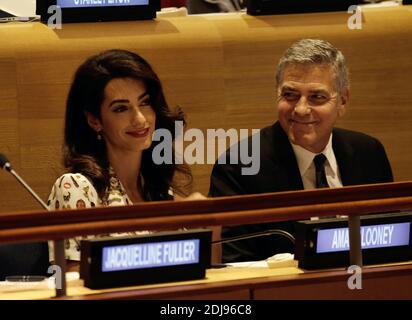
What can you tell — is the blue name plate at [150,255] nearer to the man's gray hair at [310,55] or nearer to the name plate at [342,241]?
the name plate at [342,241]

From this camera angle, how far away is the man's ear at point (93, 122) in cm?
274

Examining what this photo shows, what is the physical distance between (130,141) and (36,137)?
0.70 meters

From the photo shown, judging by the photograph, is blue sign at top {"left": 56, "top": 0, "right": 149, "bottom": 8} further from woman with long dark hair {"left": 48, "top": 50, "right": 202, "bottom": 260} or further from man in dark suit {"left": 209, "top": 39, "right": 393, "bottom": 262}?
man in dark suit {"left": 209, "top": 39, "right": 393, "bottom": 262}

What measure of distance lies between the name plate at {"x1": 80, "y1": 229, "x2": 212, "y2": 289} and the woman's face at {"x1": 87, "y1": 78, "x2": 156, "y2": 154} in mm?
907

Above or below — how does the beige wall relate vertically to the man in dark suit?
above

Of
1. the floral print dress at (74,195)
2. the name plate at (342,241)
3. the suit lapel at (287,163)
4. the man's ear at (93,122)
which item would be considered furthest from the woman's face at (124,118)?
the name plate at (342,241)

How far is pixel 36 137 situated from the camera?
10.9ft

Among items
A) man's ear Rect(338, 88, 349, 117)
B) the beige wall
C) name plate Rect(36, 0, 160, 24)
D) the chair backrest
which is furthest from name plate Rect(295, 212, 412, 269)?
name plate Rect(36, 0, 160, 24)

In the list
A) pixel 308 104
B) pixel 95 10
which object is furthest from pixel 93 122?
pixel 95 10

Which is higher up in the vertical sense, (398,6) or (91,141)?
(398,6)

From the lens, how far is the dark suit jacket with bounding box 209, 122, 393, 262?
251cm
